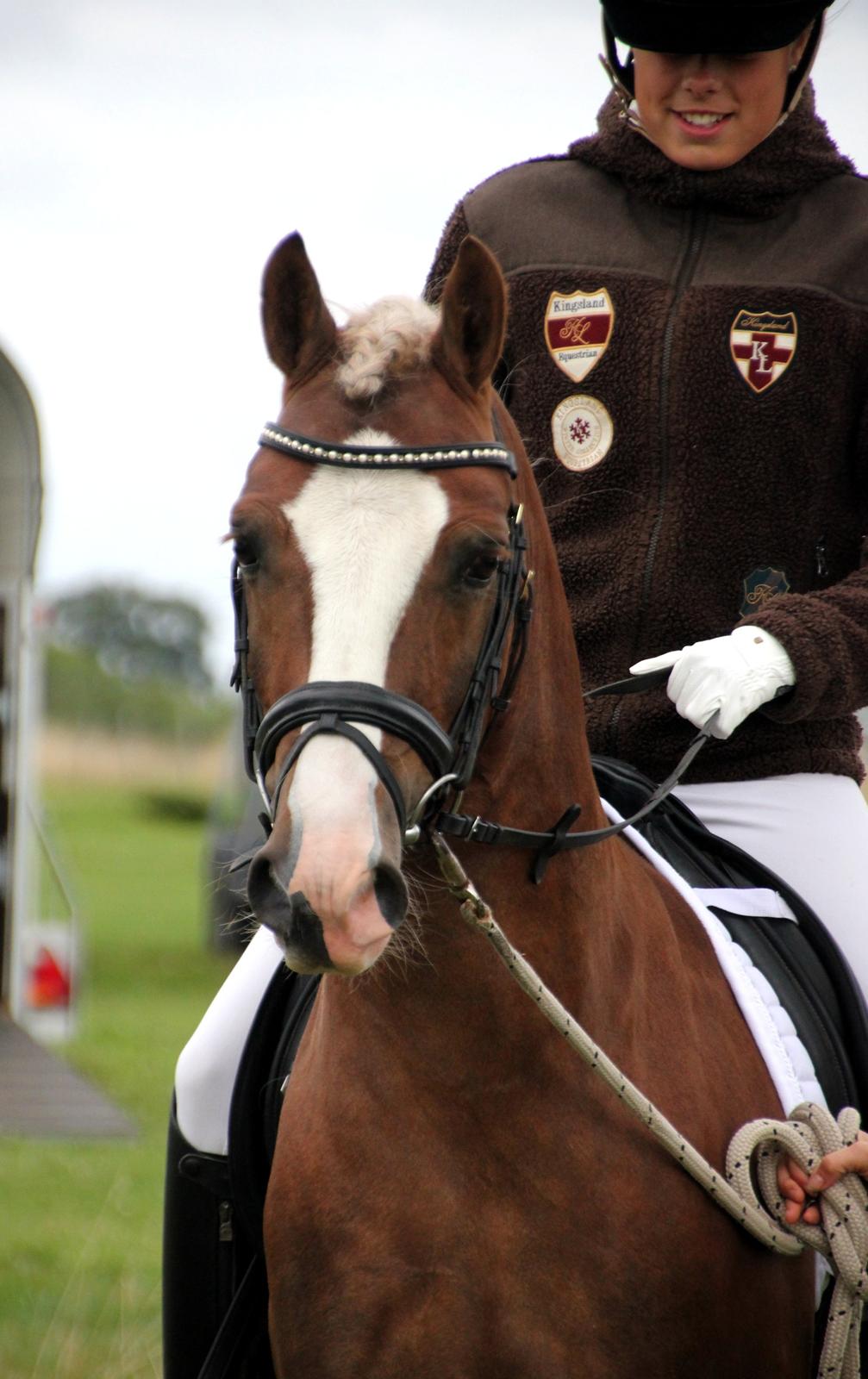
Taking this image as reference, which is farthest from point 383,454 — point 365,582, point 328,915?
point 328,915

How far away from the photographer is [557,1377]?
8.64 ft

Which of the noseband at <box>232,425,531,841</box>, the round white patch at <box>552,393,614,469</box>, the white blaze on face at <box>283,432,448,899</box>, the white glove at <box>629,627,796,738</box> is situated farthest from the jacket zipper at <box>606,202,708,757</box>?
the white blaze on face at <box>283,432,448,899</box>

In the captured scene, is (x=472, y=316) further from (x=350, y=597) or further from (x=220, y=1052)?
(x=220, y=1052)

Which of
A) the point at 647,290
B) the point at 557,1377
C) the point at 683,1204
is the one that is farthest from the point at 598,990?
the point at 647,290

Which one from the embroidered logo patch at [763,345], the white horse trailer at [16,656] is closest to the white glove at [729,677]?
the embroidered logo patch at [763,345]

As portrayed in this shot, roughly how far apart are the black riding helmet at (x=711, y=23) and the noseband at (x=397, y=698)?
1.31m

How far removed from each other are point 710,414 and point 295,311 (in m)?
1.15

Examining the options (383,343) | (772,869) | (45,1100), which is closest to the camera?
(383,343)

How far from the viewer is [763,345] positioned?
351 cm

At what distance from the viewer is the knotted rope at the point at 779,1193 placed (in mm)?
2736

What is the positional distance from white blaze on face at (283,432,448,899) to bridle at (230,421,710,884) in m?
0.02

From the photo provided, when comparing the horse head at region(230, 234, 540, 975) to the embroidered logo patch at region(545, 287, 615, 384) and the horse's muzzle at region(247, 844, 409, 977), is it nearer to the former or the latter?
the horse's muzzle at region(247, 844, 409, 977)

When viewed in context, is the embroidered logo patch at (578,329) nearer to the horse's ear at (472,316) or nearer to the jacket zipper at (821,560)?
the jacket zipper at (821,560)

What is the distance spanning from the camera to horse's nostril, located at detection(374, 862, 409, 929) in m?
2.28
